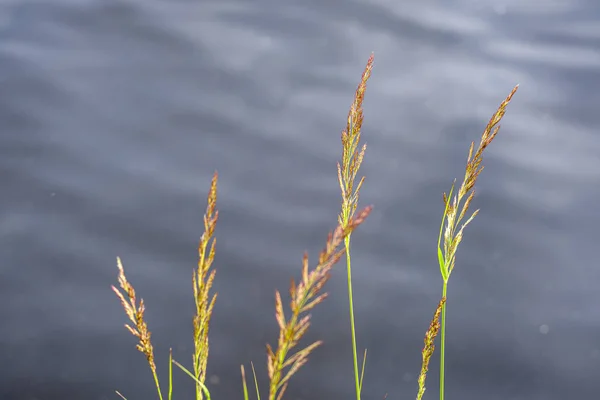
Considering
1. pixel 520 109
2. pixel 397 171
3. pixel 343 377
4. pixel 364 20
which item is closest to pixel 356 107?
pixel 343 377

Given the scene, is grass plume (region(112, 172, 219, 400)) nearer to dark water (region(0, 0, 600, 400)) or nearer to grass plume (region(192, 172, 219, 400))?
grass plume (region(192, 172, 219, 400))

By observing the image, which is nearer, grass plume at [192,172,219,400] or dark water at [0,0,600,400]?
grass plume at [192,172,219,400]

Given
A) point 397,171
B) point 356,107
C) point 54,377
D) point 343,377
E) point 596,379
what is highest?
point 356,107

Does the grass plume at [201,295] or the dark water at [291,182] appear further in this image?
the dark water at [291,182]

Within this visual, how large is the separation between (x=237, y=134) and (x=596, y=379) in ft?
5.86

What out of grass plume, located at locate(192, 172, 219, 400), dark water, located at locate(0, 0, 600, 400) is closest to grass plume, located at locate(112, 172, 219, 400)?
grass plume, located at locate(192, 172, 219, 400)

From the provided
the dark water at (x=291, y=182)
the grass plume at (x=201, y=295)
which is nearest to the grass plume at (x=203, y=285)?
the grass plume at (x=201, y=295)

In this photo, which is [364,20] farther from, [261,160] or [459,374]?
[459,374]

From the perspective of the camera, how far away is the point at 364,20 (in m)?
3.83

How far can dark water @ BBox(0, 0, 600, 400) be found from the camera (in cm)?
238

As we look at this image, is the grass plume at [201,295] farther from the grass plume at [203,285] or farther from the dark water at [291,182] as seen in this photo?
the dark water at [291,182]

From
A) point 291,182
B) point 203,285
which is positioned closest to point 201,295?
point 203,285

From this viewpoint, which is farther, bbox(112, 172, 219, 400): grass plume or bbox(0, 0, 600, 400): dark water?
bbox(0, 0, 600, 400): dark water

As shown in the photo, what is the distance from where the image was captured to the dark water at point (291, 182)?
7.82ft
